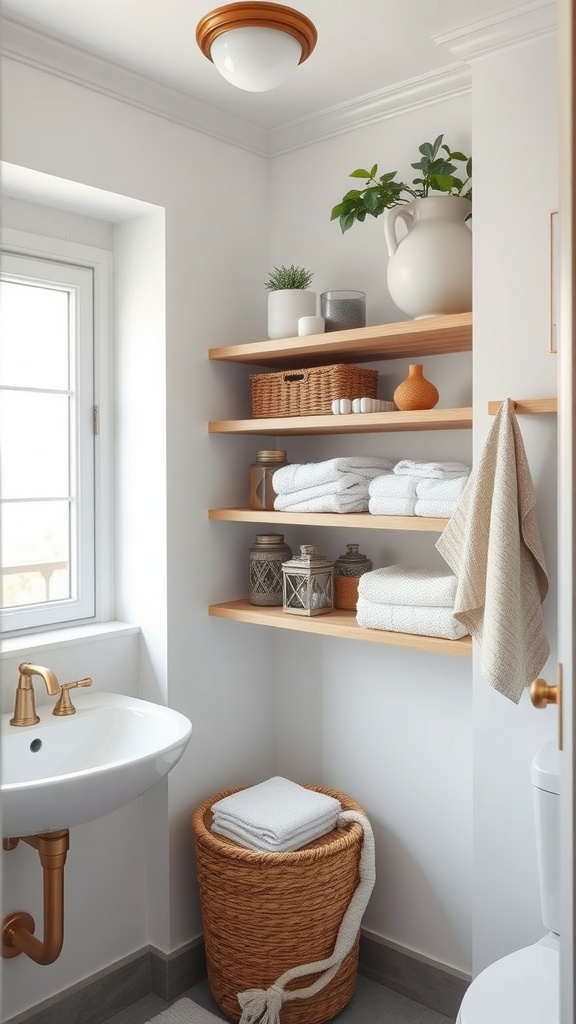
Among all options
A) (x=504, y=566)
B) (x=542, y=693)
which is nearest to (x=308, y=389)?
(x=504, y=566)

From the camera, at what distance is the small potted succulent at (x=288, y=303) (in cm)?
223

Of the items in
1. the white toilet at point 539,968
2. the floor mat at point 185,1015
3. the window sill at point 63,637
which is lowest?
the floor mat at point 185,1015

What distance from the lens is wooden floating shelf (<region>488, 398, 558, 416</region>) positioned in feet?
5.46

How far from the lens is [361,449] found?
2.39m

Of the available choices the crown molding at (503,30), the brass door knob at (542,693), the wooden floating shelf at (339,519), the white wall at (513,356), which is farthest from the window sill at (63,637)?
the crown molding at (503,30)

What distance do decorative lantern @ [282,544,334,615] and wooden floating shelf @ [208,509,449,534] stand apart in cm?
11

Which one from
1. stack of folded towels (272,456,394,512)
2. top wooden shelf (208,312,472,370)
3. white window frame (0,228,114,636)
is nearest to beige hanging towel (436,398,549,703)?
top wooden shelf (208,312,472,370)

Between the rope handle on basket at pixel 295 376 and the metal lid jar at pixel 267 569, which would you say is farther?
the metal lid jar at pixel 267 569

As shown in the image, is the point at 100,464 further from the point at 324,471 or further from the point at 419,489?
the point at 419,489

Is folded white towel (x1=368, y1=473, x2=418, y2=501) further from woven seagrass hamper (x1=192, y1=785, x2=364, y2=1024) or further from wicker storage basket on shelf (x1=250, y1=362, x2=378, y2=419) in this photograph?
woven seagrass hamper (x1=192, y1=785, x2=364, y2=1024)

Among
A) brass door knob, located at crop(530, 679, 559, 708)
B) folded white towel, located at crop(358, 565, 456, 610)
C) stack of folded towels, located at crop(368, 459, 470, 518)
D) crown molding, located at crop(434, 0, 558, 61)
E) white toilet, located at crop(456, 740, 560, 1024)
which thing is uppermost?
crown molding, located at crop(434, 0, 558, 61)

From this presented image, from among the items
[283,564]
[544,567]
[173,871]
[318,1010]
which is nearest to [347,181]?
[283,564]

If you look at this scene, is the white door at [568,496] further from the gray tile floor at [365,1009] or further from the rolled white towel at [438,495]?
the gray tile floor at [365,1009]

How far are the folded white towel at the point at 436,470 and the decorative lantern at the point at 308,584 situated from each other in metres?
0.37
